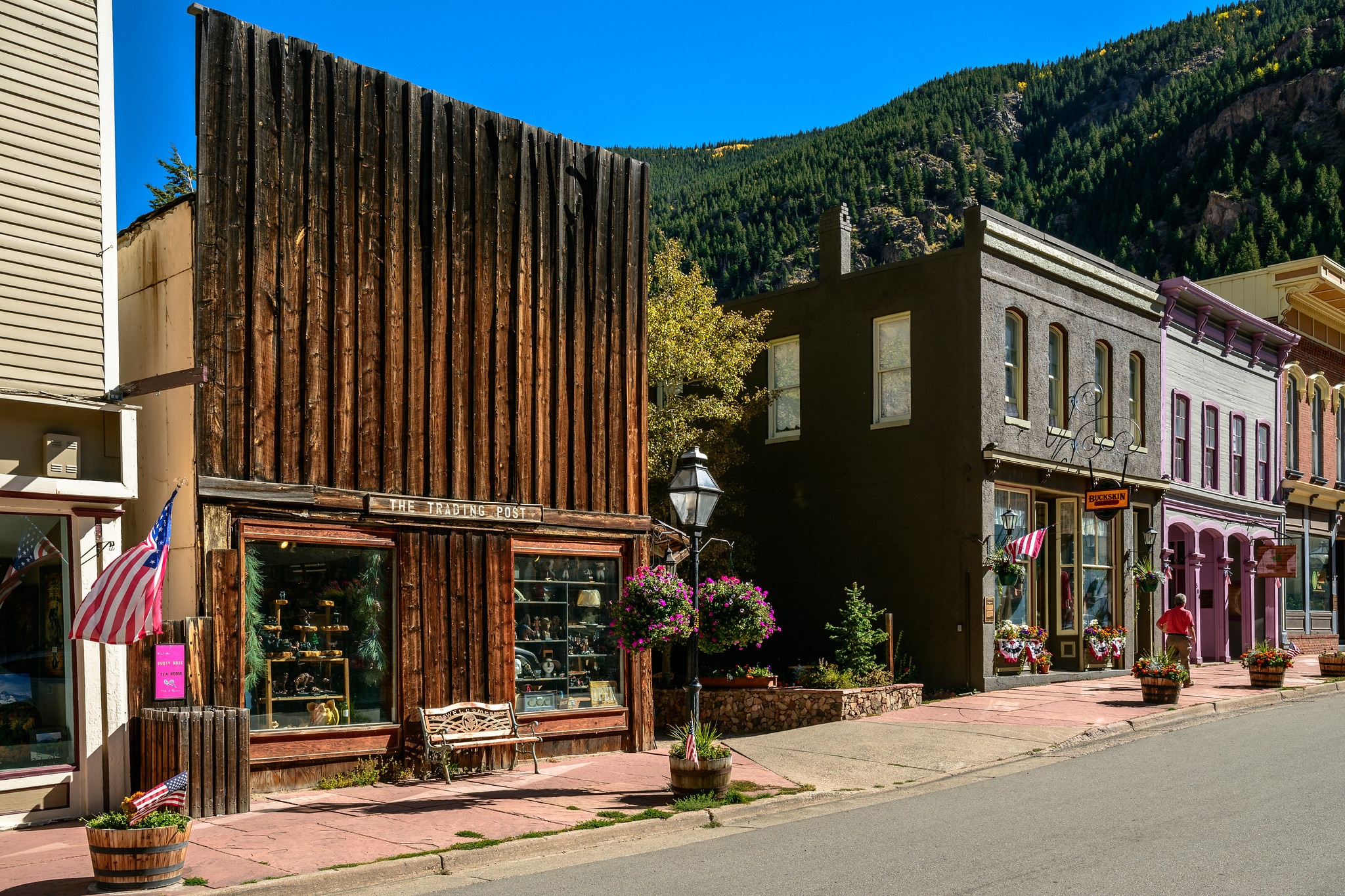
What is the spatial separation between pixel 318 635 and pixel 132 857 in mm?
4446

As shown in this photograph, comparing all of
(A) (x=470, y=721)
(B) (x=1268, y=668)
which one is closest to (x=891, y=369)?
(B) (x=1268, y=668)

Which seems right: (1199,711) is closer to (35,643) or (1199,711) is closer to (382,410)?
(382,410)

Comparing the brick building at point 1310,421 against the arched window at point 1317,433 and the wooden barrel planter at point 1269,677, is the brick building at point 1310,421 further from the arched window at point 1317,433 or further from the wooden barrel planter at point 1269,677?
the wooden barrel planter at point 1269,677

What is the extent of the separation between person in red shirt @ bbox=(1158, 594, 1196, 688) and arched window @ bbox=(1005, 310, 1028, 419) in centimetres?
422

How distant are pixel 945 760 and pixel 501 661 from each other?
5248 millimetres

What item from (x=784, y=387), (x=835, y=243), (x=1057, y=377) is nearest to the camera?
(x=1057, y=377)

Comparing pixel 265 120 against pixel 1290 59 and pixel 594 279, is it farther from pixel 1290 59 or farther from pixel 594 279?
pixel 1290 59

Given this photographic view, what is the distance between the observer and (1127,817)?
390 inches

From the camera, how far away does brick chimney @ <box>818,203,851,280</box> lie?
23219 millimetres

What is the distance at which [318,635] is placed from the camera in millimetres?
12086

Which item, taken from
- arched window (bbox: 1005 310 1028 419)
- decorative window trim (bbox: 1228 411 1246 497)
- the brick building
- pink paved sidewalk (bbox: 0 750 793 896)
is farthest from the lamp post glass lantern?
the brick building

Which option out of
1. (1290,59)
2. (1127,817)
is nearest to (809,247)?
(1290,59)

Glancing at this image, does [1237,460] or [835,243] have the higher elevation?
[835,243]

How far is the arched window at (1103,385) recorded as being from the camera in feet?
79.3
